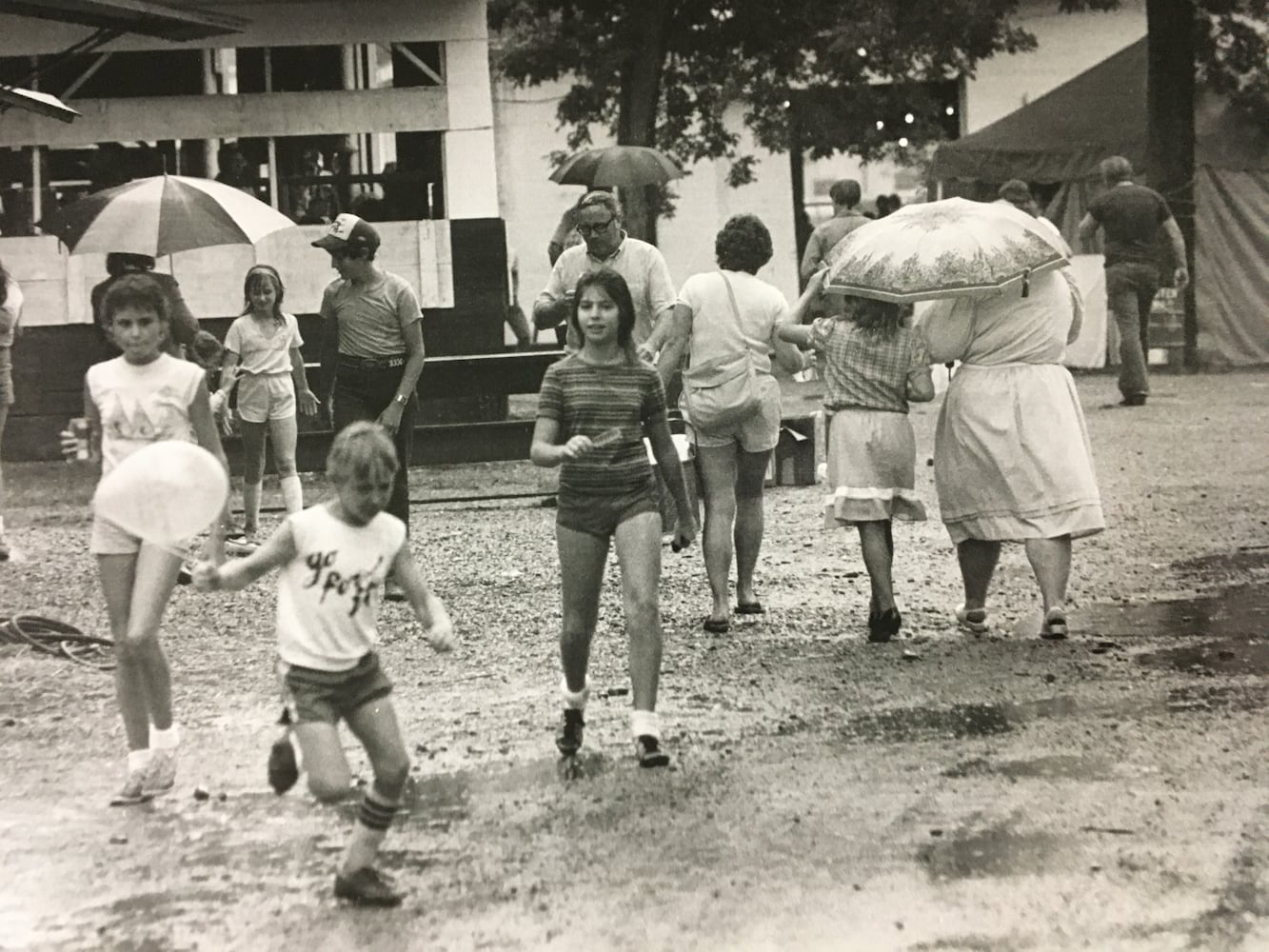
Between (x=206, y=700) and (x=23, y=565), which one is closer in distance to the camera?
(x=206, y=700)

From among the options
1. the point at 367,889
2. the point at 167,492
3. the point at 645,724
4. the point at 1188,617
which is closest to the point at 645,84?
the point at 1188,617

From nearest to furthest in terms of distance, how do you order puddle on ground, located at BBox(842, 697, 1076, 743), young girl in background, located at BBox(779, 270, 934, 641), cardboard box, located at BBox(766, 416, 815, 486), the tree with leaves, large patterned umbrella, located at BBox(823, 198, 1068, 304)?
puddle on ground, located at BBox(842, 697, 1076, 743)
large patterned umbrella, located at BBox(823, 198, 1068, 304)
young girl in background, located at BBox(779, 270, 934, 641)
cardboard box, located at BBox(766, 416, 815, 486)
the tree with leaves

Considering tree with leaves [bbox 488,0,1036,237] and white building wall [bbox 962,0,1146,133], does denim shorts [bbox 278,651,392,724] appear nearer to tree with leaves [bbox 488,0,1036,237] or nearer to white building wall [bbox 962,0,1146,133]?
tree with leaves [bbox 488,0,1036,237]

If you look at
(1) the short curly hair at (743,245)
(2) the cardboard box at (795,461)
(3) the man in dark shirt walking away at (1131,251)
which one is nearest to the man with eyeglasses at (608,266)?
(1) the short curly hair at (743,245)

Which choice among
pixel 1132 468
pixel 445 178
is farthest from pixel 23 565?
pixel 445 178

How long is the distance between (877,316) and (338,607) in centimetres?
401

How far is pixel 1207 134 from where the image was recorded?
25406 millimetres

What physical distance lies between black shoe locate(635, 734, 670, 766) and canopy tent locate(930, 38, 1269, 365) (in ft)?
62.1

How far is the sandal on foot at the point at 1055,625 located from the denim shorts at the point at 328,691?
13.5 ft

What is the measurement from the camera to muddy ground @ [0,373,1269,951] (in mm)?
5438

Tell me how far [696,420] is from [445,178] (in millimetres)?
12625

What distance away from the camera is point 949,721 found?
25.4ft

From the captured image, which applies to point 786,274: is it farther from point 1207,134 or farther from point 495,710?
point 495,710

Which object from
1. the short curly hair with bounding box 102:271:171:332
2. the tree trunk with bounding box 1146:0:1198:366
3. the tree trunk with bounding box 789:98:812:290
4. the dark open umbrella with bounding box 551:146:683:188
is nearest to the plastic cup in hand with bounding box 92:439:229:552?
the short curly hair with bounding box 102:271:171:332
